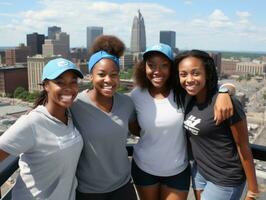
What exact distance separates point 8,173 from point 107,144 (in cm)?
54

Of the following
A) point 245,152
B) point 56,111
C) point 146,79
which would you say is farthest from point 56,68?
point 245,152

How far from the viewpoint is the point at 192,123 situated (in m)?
1.94

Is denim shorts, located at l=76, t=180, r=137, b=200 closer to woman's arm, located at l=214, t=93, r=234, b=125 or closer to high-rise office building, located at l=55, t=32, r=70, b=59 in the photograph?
woman's arm, located at l=214, t=93, r=234, b=125

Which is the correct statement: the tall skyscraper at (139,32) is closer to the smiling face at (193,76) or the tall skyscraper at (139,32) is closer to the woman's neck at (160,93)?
the woman's neck at (160,93)

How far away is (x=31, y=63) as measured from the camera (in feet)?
130

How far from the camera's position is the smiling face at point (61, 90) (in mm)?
1698

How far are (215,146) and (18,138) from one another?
1031mm

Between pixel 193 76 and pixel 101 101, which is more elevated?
pixel 193 76

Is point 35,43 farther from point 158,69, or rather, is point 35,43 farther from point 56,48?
point 158,69

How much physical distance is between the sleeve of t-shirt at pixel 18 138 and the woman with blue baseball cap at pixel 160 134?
0.75 meters

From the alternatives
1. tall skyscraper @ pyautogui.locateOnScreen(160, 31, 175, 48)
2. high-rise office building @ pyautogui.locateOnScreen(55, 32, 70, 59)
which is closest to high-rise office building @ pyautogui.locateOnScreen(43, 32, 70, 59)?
high-rise office building @ pyautogui.locateOnScreen(55, 32, 70, 59)

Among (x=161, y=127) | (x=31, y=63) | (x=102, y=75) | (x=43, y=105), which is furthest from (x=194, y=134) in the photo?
(x=31, y=63)

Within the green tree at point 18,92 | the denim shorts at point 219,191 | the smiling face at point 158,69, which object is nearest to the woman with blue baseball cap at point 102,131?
the smiling face at point 158,69

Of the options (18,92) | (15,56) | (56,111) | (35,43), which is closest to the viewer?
(56,111)
